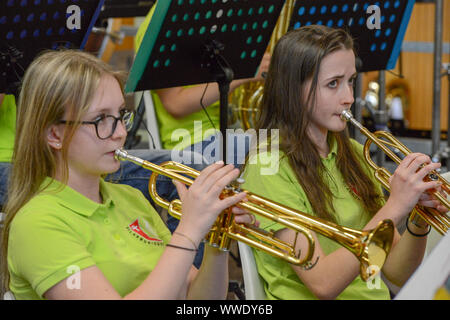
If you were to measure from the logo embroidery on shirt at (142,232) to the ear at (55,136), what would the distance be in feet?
0.77

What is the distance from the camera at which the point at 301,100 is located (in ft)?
5.74

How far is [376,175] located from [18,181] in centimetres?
92

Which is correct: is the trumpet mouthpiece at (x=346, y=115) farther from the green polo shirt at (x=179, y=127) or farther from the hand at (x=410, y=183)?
the green polo shirt at (x=179, y=127)

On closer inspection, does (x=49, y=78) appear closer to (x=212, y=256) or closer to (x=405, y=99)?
(x=212, y=256)

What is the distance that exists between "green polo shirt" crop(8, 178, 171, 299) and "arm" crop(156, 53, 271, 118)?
0.99 metres

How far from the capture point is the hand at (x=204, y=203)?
49.0 inches

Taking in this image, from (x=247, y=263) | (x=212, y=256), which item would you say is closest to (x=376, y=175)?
(x=247, y=263)

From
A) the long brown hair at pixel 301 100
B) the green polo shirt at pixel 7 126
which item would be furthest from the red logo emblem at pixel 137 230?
the green polo shirt at pixel 7 126

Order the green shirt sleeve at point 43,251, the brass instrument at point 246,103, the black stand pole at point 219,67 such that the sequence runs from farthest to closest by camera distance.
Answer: the brass instrument at point 246,103 → the black stand pole at point 219,67 → the green shirt sleeve at point 43,251

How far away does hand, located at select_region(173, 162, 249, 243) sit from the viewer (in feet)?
4.09

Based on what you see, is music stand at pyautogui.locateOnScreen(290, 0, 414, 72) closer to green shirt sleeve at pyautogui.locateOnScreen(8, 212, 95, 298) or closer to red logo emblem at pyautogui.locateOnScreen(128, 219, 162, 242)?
red logo emblem at pyautogui.locateOnScreen(128, 219, 162, 242)

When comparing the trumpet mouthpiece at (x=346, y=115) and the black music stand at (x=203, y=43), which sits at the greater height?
the black music stand at (x=203, y=43)

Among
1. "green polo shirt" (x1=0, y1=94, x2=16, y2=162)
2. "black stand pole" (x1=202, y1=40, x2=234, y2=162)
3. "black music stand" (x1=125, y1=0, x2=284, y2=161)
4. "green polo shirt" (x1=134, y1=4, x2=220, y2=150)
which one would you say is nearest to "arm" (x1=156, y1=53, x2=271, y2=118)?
"green polo shirt" (x1=134, y1=4, x2=220, y2=150)
